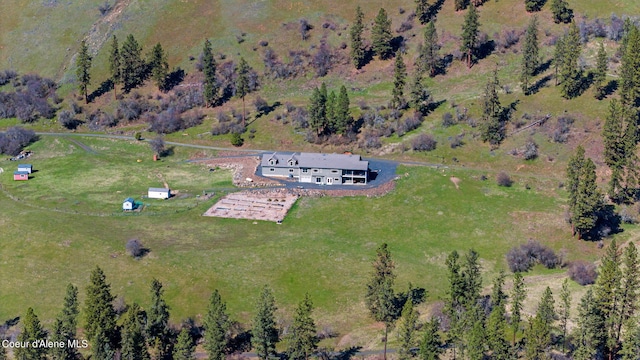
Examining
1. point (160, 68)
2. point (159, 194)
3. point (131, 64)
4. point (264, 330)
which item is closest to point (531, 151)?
point (159, 194)

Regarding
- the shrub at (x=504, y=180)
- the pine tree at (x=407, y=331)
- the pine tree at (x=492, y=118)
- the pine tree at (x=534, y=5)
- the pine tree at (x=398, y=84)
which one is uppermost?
the pine tree at (x=534, y=5)

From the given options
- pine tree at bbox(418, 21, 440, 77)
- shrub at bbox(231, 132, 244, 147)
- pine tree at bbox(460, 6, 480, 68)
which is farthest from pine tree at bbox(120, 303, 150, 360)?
pine tree at bbox(460, 6, 480, 68)

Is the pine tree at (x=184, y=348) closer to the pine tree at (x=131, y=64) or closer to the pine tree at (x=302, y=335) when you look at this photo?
the pine tree at (x=302, y=335)

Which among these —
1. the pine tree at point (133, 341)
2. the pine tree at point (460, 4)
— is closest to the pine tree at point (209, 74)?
the pine tree at point (460, 4)

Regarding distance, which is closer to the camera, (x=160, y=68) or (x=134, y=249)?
(x=134, y=249)

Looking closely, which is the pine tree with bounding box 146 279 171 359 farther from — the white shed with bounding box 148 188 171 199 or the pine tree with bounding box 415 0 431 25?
the pine tree with bounding box 415 0 431 25

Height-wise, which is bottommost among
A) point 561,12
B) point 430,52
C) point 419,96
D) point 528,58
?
point 419,96

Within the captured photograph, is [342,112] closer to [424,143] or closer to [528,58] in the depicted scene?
[424,143]

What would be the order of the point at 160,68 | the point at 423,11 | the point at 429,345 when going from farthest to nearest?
1. the point at 423,11
2. the point at 160,68
3. the point at 429,345
